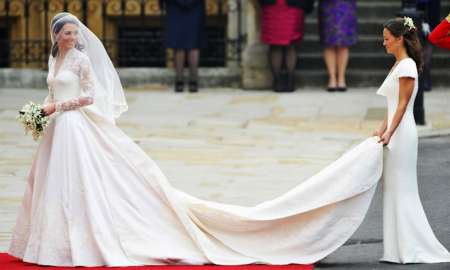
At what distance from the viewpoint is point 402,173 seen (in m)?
9.94

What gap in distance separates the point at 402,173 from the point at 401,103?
47 centimetres

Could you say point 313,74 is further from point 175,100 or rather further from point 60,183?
point 60,183

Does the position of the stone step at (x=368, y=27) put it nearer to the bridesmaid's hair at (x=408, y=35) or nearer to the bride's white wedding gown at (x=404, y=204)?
the bridesmaid's hair at (x=408, y=35)

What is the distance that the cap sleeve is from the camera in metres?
9.88

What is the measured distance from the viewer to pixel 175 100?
790 inches

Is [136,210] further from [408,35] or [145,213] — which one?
[408,35]

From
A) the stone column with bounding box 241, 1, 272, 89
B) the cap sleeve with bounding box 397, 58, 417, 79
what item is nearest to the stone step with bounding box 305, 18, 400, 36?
the stone column with bounding box 241, 1, 272, 89

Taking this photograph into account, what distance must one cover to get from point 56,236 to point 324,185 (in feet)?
5.92

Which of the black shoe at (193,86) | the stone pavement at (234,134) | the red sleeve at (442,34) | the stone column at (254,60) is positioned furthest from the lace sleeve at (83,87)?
the stone column at (254,60)

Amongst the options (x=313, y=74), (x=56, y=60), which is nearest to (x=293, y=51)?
(x=313, y=74)

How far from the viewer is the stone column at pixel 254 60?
21.3 m

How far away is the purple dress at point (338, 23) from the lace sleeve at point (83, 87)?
406 inches

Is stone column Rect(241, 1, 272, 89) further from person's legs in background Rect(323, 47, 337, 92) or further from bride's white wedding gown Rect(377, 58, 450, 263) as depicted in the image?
bride's white wedding gown Rect(377, 58, 450, 263)

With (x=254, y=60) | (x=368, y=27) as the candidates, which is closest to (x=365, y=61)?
(x=368, y=27)
